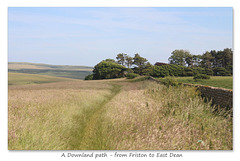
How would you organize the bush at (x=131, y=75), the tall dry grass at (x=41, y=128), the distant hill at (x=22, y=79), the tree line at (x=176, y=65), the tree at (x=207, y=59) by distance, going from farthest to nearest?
the bush at (x=131, y=75)
the distant hill at (x=22, y=79)
the tree at (x=207, y=59)
the tree line at (x=176, y=65)
the tall dry grass at (x=41, y=128)

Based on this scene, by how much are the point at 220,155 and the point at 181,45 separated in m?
4.06

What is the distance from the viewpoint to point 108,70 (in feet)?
145

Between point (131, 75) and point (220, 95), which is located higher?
point (131, 75)

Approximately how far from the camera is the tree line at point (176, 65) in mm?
9367

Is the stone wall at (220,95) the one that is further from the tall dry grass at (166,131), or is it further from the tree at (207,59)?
the tree at (207,59)

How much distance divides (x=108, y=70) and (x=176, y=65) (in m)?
33.2

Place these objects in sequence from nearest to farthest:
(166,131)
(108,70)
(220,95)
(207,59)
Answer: (166,131)
(220,95)
(207,59)
(108,70)

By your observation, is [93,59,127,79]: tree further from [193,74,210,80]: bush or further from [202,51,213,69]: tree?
[202,51,213,69]: tree

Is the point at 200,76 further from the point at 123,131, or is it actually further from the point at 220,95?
the point at 123,131

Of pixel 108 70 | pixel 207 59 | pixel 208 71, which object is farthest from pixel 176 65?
pixel 108 70

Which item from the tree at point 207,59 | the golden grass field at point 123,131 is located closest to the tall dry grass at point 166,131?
the golden grass field at point 123,131

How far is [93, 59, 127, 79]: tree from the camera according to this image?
38.5 meters

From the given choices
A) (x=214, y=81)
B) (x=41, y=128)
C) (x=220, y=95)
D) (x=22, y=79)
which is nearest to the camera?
(x=41, y=128)
